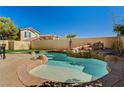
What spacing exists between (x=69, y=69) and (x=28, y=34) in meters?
1.20

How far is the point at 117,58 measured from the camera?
6172mm

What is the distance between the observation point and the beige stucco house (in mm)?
6316

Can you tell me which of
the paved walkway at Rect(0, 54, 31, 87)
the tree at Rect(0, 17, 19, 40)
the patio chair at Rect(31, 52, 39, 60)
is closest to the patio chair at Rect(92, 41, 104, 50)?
the patio chair at Rect(31, 52, 39, 60)

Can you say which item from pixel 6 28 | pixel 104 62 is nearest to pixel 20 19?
pixel 6 28

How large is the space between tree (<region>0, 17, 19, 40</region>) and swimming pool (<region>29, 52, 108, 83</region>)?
0.91 metres

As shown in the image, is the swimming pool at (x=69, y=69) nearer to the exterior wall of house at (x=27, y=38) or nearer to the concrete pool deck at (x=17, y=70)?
the concrete pool deck at (x=17, y=70)

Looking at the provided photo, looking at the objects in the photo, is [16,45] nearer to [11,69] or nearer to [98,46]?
[11,69]

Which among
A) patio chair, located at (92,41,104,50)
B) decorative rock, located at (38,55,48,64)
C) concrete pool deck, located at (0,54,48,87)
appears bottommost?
concrete pool deck, located at (0,54,48,87)

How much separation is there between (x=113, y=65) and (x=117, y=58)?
173mm

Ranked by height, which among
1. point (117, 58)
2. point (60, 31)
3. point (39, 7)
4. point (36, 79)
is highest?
point (39, 7)

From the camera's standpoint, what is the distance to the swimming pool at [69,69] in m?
6.10

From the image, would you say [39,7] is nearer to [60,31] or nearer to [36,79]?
[60,31]

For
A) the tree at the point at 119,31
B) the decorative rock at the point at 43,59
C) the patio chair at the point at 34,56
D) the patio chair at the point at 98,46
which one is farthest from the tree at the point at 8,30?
the tree at the point at 119,31

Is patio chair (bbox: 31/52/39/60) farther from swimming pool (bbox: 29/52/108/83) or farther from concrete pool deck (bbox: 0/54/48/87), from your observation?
swimming pool (bbox: 29/52/108/83)
